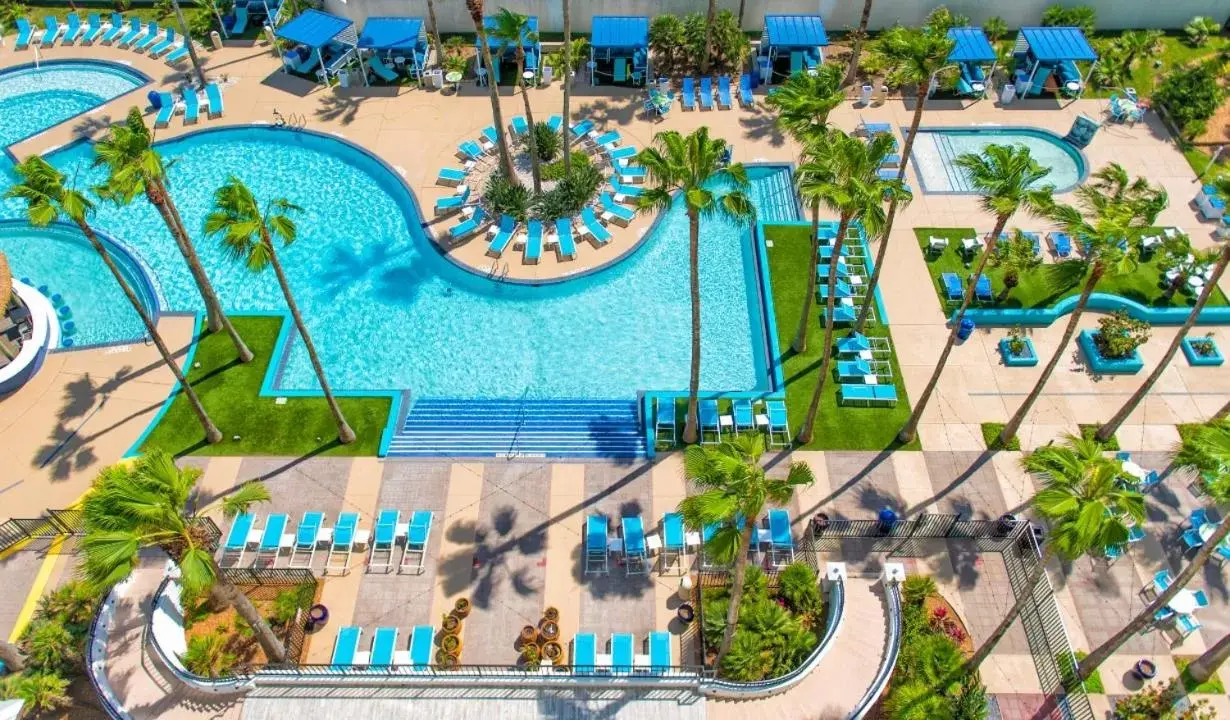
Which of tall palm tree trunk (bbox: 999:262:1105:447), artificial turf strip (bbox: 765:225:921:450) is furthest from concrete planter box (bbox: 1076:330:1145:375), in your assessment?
artificial turf strip (bbox: 765:225:921:450)

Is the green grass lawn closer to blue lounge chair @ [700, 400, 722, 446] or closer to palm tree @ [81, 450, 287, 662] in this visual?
blue lounge chair @ [700, 400, 722, 446]

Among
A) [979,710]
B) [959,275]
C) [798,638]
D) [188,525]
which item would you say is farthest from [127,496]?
[959,275]

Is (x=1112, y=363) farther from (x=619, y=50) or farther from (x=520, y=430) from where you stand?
(x=619, y=50)

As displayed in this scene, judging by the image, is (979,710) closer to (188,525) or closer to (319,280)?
(188,525)

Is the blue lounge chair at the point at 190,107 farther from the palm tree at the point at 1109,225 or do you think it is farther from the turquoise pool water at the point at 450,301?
the palm tree at the point at 1109,225

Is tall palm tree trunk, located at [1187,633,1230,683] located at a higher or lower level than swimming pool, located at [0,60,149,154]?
lower

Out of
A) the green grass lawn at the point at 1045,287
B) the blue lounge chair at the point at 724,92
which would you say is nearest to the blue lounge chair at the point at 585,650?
the green grass lawn at the point at 1045,287

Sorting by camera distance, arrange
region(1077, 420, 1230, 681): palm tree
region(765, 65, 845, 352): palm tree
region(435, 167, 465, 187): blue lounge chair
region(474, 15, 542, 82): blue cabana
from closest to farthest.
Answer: region(1077, 420, 1230, 681): palm tree, region(765, 65, 845, 352): palm tree, region(435, 167, 465, 187): blue lounge chair, region(474, 15, 542, 82): blue cabana
